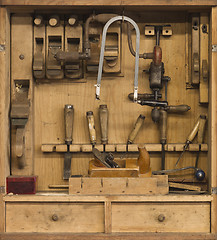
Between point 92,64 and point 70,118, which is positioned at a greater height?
point 92,64

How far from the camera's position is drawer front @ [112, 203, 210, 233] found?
227 cm

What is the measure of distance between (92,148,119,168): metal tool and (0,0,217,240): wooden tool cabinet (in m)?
0.16

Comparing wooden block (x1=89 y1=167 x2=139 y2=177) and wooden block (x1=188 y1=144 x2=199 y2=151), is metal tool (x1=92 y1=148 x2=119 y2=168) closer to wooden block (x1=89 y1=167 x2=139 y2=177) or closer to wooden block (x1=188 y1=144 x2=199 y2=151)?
wooden block (x1=89 y1=167 x2=139 y2=177)

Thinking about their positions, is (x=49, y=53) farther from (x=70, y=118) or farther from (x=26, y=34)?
(x=70, y=118)

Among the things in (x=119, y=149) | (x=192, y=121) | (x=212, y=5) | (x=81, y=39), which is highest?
(x=212, y=5)

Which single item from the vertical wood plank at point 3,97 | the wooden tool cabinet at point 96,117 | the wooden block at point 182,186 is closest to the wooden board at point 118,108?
the wooden tool cabinet at point 96,117

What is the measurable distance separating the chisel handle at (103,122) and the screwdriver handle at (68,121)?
18cm

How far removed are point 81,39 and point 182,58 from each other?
0.64 m

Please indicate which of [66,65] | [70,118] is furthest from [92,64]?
[70,118]

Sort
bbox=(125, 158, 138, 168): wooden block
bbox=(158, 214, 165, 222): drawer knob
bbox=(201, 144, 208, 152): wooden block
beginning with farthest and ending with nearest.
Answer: bbox=(201, 144, 208, 152): wooden block
bbox=(125, 158, 138, 168): wooden block
bbox=(158, 214, 165, 222): drawer knob

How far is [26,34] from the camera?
2527 mm

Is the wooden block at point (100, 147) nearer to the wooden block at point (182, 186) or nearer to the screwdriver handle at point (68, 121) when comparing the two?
the screwdriver handle at point (68, 121)

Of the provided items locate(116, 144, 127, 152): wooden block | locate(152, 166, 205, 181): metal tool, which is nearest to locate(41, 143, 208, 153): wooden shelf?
locate(116, 144, 127, 152): wooden block

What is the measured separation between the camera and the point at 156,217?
2279 millimetres
